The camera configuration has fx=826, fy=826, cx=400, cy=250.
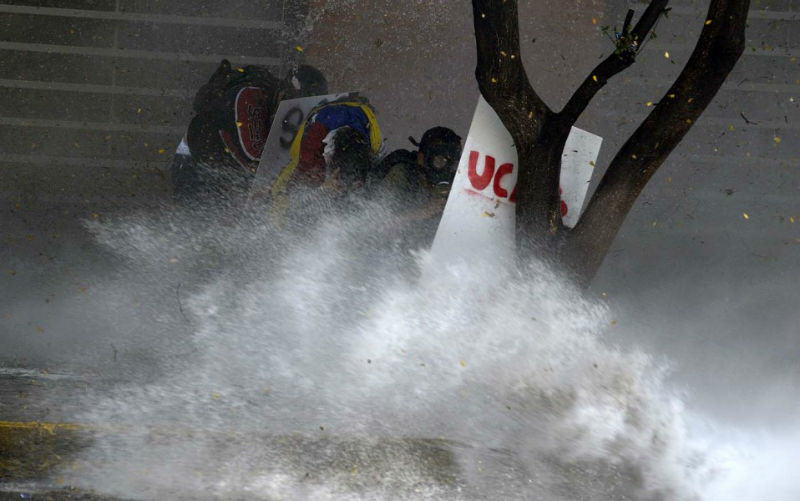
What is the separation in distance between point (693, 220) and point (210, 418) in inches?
175

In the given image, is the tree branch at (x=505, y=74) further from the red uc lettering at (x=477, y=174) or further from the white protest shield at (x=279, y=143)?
the white protest shield at (x=279, y=143)

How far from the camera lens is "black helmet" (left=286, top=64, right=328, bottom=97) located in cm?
667

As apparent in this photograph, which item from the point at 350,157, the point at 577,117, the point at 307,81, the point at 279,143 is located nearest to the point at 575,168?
the point at 577,117

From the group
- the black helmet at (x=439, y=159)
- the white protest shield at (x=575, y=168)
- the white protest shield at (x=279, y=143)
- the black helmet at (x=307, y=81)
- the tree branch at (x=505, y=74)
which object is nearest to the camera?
→ the tree branch at (x=505, y=74)

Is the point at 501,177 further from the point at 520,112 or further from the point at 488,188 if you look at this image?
the point at 520,112

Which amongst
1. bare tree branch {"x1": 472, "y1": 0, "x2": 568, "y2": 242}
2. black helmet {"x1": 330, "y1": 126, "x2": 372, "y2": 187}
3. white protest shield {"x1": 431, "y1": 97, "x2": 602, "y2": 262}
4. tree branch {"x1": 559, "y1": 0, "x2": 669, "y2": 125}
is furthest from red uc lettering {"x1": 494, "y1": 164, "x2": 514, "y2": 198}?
black helmet {"x1": 330, "y1": 126, "x2": 372, "y2": 187}

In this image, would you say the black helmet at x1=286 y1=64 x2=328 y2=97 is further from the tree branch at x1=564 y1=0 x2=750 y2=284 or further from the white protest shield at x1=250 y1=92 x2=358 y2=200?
the tree branch at x1=564 y1=0 x2=750 y2=284

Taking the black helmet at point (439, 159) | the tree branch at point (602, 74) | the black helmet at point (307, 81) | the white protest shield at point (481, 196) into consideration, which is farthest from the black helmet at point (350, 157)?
the tree branch at point (602, 74)

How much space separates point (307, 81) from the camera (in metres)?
6.70

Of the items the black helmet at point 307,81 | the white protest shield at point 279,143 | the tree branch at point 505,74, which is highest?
the tree branch at point 505,74

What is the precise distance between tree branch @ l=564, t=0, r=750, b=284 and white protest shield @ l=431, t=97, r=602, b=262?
145mm

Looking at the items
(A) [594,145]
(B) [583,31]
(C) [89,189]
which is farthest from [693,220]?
(C) [89,189]

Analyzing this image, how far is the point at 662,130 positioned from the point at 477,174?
3.32 ft

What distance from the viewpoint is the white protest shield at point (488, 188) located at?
4488 millimetres
